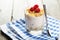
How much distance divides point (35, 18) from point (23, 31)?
0.30ft

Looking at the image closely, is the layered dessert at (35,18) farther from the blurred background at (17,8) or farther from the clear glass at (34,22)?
the blurred background at (17,8)

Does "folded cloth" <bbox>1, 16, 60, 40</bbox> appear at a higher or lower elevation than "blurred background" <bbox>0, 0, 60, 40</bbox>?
lower

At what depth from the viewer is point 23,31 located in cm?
89

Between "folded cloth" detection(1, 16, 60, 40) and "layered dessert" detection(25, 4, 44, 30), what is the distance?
0.04 metres

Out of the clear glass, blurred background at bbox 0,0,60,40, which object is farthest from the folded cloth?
blurred background at bbox 0,0,60,40


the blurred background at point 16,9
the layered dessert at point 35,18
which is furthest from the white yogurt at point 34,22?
the blurred background at point 16,9

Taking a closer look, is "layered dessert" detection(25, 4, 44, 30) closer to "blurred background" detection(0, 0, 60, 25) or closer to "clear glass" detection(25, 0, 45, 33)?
"clear glass" detection(25, 0, 45, 33)

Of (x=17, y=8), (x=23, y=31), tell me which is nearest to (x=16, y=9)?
(x=17, y=8)

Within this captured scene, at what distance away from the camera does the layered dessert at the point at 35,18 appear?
0.87 meters

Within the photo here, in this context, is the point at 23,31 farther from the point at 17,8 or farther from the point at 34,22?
the point at 17,8

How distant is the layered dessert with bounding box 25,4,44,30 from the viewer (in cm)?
87

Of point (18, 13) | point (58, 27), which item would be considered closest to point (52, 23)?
point (58, 27)

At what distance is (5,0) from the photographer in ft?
4.81

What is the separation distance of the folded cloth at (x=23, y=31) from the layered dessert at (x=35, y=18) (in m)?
0.04
